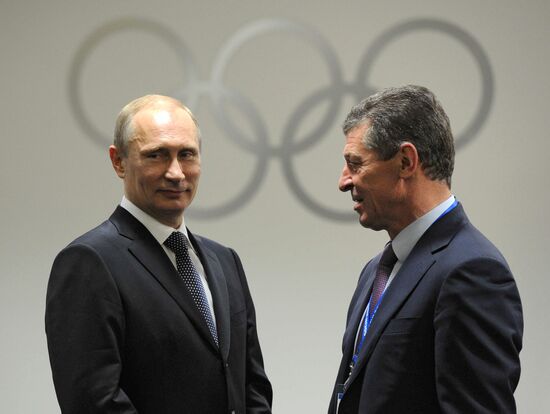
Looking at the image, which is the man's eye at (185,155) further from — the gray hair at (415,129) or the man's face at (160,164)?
the gray hair at (415,129)

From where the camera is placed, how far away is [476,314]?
1776 millimetres

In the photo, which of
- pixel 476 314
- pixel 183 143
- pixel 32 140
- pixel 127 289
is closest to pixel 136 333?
pixel 127 289

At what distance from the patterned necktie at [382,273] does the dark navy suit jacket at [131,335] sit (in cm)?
39

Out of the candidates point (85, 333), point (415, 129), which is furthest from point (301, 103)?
point (85, 333)

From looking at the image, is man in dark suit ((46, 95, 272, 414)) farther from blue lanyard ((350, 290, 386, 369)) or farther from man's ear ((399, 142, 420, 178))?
man's ear ((399, 142, 420, 178))

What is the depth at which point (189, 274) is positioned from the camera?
2.19 meters

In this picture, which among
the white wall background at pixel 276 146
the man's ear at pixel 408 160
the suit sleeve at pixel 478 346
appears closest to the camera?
the suit sleeve at pixel 478 346

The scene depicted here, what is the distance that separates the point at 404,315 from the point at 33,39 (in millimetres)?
2913

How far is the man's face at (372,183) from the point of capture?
2066mm

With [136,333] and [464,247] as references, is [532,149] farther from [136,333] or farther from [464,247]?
[136,333]

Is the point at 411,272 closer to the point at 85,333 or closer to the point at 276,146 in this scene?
the point at 85,333

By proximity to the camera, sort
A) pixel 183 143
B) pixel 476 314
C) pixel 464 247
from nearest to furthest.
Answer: pixel 476 314
pixel 464 247
pixel 183 143

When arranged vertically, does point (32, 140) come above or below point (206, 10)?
below

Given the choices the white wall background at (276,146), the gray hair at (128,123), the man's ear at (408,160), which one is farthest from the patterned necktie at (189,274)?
the white wall background at (276,146)
